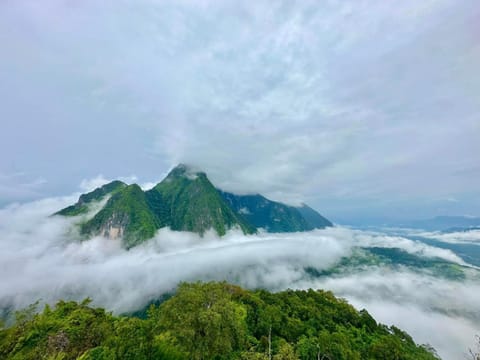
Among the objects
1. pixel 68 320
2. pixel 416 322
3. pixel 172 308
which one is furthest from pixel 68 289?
pixel 416 322

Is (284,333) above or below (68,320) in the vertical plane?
below

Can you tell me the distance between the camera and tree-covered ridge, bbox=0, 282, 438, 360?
2773 centimetres

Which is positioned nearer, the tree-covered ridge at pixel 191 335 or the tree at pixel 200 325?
the tree-covered ridge at pixel 191 335

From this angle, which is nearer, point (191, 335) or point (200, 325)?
point (191, 335)

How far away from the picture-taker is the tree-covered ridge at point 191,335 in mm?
27734

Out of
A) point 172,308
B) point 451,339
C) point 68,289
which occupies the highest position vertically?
point 172,308

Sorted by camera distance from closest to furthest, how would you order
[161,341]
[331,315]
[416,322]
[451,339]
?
1. [161,341]
2. [331,315]
3. [451,339]
4. [416,322]

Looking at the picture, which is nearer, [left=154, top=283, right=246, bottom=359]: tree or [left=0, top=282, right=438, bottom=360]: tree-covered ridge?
[left=0, top=282, right=438, bottom=360]: tree-covered ridge

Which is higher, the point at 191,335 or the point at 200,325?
the point at 200,325

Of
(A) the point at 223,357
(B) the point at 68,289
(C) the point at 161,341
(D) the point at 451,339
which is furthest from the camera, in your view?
(B) the point at 68,289

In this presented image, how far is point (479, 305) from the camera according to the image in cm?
17900

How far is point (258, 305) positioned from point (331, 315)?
17499 mm

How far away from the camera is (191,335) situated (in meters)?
28.1

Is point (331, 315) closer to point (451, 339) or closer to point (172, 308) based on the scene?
point (172, 308)
